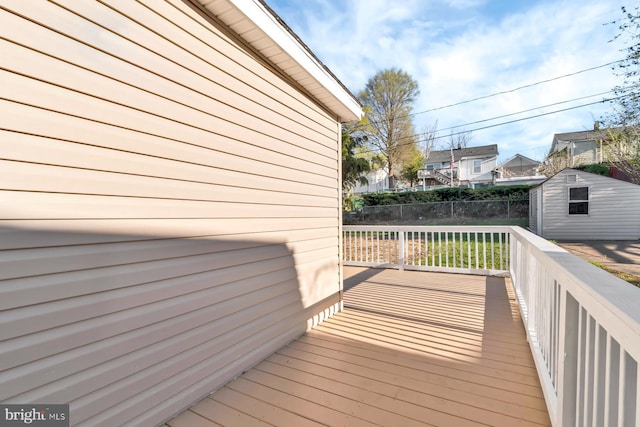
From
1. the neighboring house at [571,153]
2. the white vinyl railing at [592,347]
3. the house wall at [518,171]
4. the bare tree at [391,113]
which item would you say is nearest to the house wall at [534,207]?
the neighboring house at [571,153]

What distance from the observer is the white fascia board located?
215 cm

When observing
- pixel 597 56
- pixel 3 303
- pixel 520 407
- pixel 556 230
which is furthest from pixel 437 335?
pixel 597 56

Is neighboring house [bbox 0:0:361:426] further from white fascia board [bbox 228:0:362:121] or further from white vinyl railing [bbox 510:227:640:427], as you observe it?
white vinyl railing [bbox 510:227:640:427]

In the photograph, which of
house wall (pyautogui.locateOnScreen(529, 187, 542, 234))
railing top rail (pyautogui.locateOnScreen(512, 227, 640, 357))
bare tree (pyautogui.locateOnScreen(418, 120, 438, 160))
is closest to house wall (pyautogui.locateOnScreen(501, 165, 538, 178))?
bare tree (pyautogui.locateOnScreen(418, 120, 438, 160))

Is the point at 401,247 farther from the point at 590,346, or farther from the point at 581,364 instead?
the point at 590,346

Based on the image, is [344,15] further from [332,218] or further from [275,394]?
[275,394]

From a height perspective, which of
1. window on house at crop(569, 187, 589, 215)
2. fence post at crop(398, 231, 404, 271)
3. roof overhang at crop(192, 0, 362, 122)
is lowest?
fence post at crop(398, 231, 404, 271)

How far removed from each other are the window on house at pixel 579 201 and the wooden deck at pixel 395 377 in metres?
10.2

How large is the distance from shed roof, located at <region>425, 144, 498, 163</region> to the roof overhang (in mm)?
29122

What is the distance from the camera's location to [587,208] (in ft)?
35.6

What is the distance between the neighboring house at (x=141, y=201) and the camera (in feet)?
4.13

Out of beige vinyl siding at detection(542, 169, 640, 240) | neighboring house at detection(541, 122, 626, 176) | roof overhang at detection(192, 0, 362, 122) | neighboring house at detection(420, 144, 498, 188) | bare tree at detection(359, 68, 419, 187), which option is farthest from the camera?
neighboring house at detection(420, 144, 498, 188)

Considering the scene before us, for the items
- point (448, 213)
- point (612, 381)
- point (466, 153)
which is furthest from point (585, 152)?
point (612, 381)

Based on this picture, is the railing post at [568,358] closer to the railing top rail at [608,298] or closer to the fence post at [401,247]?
the railing top rail at [608,298]
